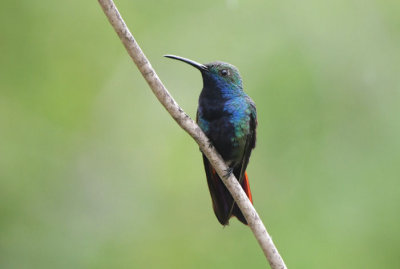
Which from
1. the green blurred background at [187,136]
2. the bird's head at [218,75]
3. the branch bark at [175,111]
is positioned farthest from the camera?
the green blurred background at [187,136]

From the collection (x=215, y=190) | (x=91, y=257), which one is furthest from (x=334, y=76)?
(x=91, y=257)

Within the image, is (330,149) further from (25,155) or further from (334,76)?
(25,155)

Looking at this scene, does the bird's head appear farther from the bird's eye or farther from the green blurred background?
the green blurred background

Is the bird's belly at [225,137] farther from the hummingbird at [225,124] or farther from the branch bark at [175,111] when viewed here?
the branch bark at [175,111]

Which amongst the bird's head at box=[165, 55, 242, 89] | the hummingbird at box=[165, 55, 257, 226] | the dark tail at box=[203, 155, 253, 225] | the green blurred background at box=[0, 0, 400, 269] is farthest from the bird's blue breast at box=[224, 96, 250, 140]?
the green blurred background at box=[0, 0, 400, 269]

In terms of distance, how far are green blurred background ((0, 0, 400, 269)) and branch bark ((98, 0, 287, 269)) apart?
2304 millimetres

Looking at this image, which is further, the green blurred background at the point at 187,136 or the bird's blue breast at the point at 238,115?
the green blurred background at the point at 187,136

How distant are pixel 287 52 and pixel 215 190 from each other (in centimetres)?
229

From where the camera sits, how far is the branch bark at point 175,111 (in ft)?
9.52

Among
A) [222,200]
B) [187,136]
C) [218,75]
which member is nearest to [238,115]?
[218,75]

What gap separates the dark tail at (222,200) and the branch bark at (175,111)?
65 centimetres

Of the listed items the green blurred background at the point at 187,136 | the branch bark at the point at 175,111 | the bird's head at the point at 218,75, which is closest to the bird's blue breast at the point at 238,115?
the bird's head at the point at 218,75

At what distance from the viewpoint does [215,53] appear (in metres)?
6.70

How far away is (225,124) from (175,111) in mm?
905
